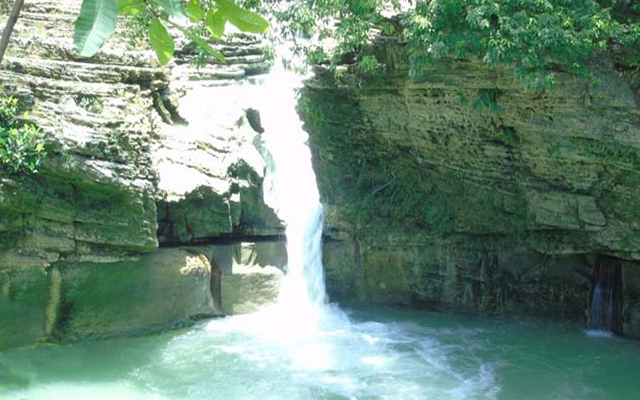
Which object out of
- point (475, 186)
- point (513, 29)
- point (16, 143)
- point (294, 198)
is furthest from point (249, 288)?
point (513, 29)

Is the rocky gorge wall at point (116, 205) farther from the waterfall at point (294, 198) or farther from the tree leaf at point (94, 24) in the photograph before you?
the tree leaf at point (94, 24)

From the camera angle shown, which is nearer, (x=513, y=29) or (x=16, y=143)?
(x=513, y=29)

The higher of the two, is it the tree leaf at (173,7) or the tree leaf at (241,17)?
the tree leaf at (241,17)

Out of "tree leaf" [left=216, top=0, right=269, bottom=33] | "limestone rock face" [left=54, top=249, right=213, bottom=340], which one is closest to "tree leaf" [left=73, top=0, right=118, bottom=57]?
"tree leaf" [left=216, top=0, right=269, bottom=33]

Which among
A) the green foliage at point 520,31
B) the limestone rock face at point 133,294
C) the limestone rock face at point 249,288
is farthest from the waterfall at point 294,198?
the green foliage at point 520,31

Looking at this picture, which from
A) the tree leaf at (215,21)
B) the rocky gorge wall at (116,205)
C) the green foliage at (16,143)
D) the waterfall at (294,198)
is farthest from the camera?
the waterfall at (294,198)

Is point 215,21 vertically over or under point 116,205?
over

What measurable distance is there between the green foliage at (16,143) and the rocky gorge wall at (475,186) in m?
3.69

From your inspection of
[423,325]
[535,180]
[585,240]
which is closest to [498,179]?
[535,180]

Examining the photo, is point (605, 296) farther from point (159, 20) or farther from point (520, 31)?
point (159, 20)

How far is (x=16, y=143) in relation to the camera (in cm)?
836

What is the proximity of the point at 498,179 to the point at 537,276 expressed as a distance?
1.61 meters

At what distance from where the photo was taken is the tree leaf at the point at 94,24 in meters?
1.36

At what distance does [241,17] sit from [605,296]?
988 centimetres
